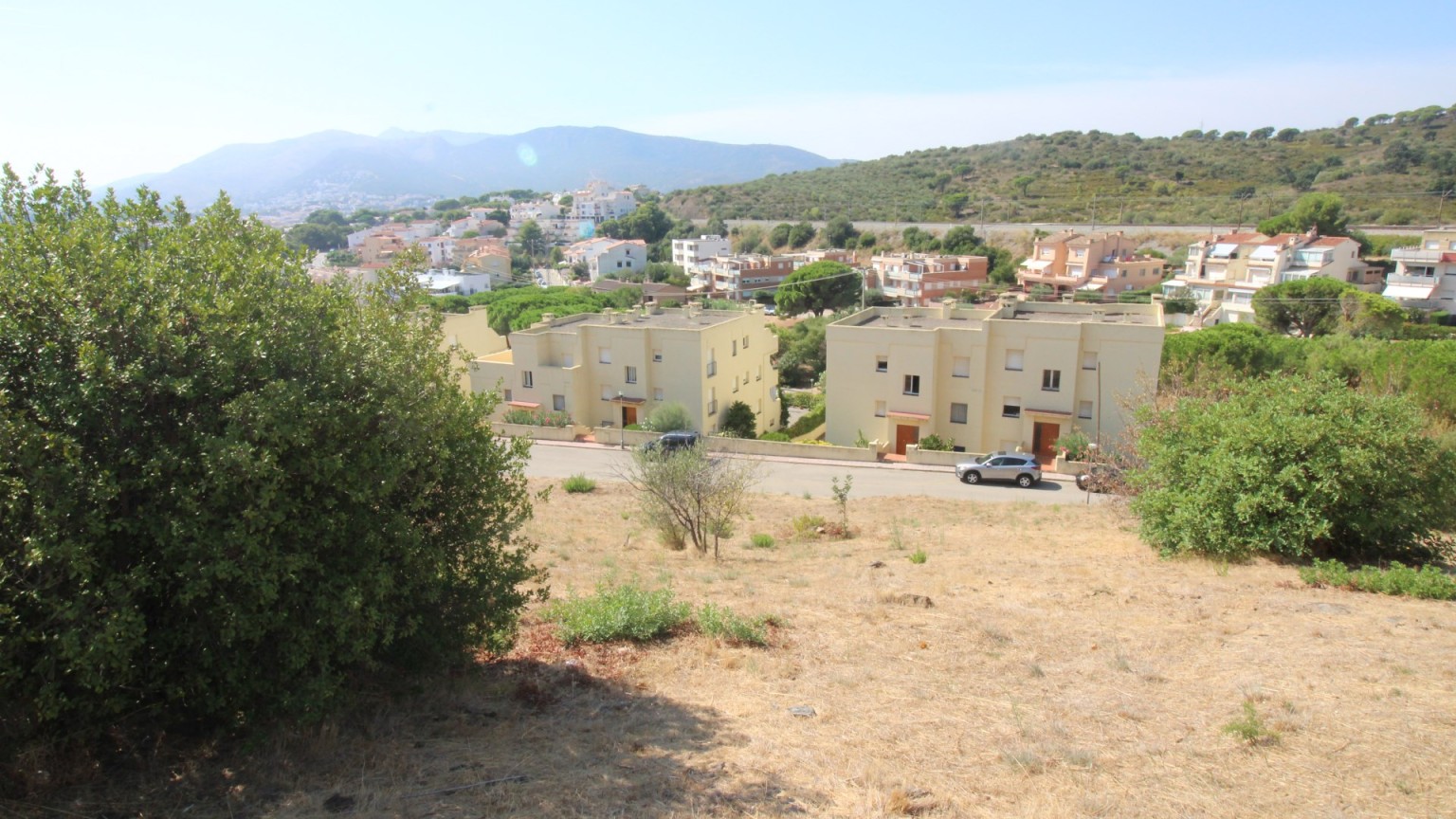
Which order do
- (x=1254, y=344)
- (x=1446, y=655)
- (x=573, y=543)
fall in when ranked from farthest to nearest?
(x=1254, y=344)
(x=573, y=543)
(x=1446, y=655)

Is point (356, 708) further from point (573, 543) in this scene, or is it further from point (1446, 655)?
point (1446, 655)

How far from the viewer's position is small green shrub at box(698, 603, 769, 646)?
10156mm

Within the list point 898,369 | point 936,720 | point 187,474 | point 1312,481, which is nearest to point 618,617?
point 936,720

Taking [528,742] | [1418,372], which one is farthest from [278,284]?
[1418,372]

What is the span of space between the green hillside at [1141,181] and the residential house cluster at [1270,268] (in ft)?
93.8

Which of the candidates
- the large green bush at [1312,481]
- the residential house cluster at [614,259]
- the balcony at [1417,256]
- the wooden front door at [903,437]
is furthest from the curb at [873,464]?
the residential house cluster at [614,259]

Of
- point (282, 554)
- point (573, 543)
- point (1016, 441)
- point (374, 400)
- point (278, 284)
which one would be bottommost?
point (1016, 441)

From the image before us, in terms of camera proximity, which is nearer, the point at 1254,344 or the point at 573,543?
the point at 573,543

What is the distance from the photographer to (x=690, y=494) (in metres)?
17.5

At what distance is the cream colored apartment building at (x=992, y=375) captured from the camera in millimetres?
32188

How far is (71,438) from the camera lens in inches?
212

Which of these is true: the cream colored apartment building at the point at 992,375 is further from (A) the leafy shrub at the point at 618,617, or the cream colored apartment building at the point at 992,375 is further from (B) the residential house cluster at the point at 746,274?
(B) the residential house cluster at the point at 746,274

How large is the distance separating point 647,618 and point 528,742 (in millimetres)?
3010

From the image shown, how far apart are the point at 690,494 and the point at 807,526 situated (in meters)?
3.93
